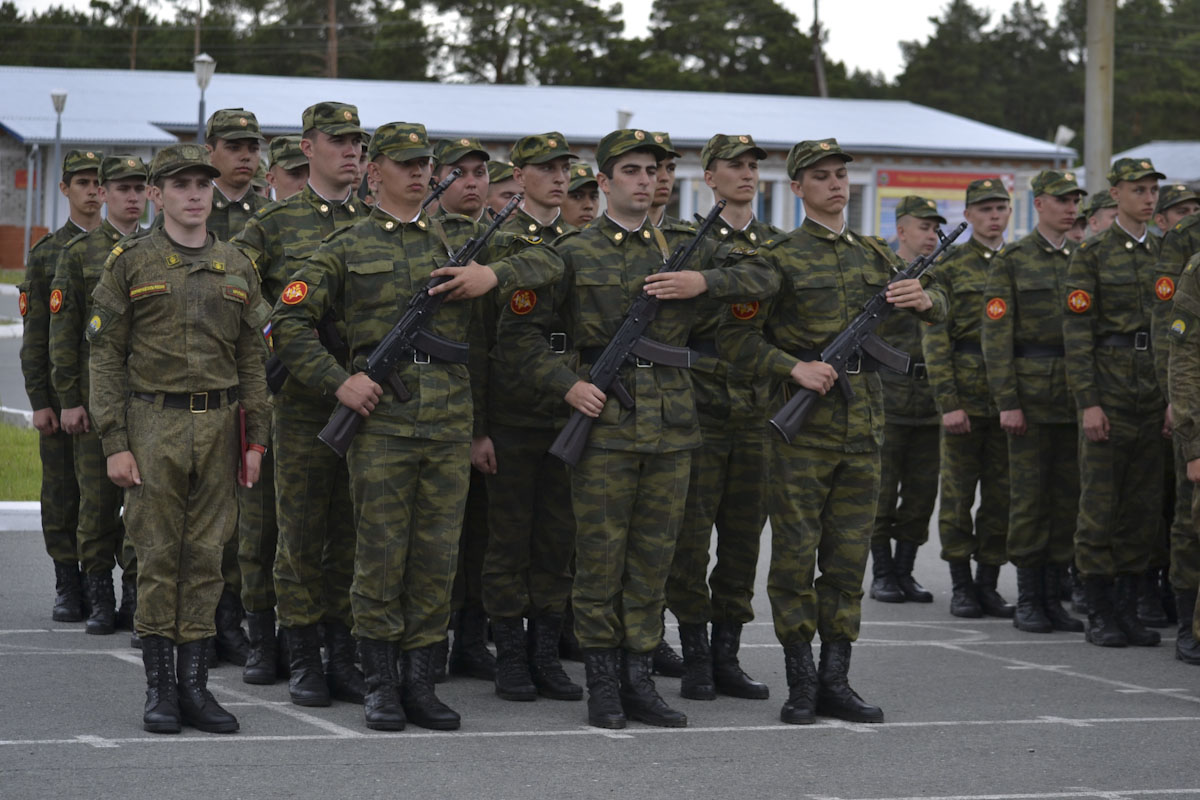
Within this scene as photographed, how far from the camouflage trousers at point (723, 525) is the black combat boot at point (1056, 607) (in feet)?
8.38

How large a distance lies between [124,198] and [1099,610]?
5484 millimetres

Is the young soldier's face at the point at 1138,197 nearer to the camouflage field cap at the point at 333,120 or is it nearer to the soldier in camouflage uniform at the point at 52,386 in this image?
the camouflage field cap at the point at 333,120

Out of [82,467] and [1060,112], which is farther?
[1060,112]

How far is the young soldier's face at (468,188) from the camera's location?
8094mm

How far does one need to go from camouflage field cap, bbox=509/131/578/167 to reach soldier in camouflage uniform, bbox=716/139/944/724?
1.14 meters

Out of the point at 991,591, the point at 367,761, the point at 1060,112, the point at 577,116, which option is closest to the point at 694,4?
the point at 1060,112

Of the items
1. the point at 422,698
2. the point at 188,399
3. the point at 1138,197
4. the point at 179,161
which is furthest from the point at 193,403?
the point at 1138,197

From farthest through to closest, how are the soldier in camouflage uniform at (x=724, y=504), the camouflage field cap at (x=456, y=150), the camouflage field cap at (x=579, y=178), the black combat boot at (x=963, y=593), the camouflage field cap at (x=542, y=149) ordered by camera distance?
the black combat boot at (x=963, y=593)
the camouflage field cap at (x=579, y=178)
the camouflage field cap at (x=456, y=150)
the camouflage field cap at (x=542, y=149)
the soldier in camouflage uniform at (x=724, y=504)

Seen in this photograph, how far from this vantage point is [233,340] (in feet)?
21.7

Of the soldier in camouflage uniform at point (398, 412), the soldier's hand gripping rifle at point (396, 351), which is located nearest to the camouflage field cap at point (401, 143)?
the soldier in camouflage uniform at point (398, 412)

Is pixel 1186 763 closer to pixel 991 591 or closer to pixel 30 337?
pixel 991 591

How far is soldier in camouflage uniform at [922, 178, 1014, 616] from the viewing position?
32.4ft

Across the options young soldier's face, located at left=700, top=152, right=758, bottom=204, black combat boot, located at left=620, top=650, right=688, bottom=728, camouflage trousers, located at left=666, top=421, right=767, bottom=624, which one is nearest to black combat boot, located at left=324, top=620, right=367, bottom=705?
black combat boot, located at left=620, top=650, right=688, bottom=728

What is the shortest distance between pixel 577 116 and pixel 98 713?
112 feet
